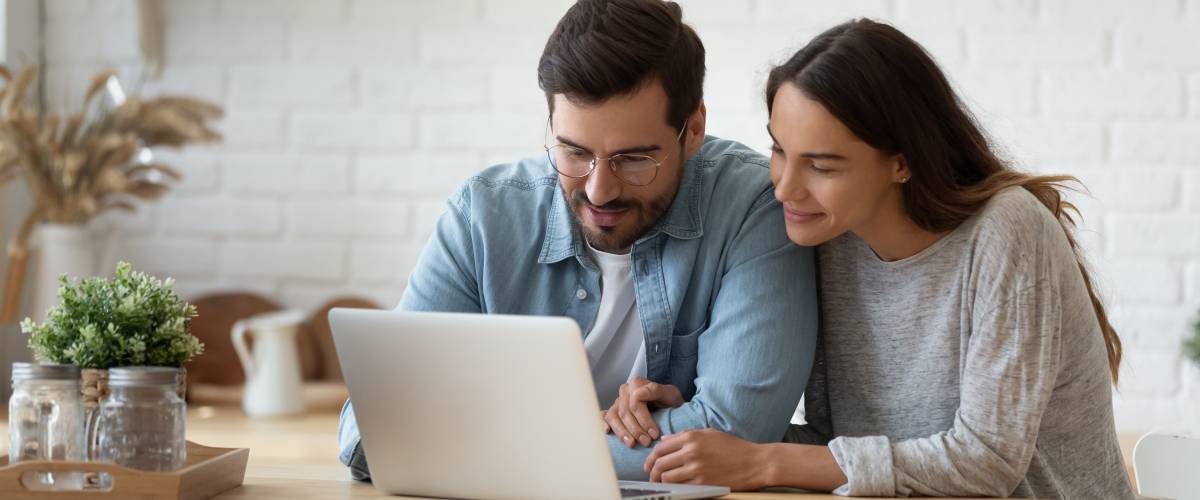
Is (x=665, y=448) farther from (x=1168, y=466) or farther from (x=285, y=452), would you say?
(x=285, y=452)

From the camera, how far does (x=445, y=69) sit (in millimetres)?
2658

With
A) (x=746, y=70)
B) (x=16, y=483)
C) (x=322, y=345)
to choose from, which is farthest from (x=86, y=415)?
(x=746, y=70)

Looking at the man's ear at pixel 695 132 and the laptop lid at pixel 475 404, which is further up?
the man's ear at pixel 695 132

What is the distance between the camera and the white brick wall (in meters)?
2.47

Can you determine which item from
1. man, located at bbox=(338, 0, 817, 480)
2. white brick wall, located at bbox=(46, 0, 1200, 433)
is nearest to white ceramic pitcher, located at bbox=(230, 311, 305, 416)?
white brick wall, located at bbox=(46, 0, 1200, 433)

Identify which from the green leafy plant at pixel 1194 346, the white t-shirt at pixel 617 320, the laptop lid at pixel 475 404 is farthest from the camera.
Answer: the green leafy plant at pixel 1194 346

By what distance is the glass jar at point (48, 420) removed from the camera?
1181 mm

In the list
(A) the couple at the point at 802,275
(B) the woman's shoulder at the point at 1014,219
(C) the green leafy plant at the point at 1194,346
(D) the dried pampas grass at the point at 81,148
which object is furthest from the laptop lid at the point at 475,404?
(C) the green leafy plant at the point at 1194,346

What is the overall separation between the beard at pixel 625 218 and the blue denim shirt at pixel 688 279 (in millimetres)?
15

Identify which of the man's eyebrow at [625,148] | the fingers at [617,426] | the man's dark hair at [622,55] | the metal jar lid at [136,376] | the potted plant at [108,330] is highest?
the man's dark hair at [622,55]

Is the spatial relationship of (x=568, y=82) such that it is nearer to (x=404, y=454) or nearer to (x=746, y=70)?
(x=404, y=454)

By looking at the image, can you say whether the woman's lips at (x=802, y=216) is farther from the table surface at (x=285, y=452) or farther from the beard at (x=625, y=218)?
the table surface at (x=285, y=452)

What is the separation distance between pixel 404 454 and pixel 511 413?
5.5 inches

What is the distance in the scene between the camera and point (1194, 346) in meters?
2.33
